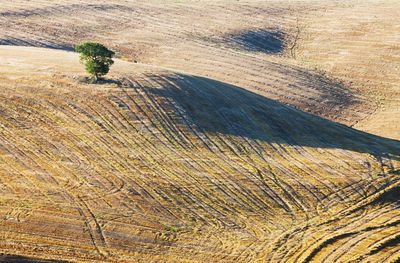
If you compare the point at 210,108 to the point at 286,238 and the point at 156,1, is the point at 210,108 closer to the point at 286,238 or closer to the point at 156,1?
the point at 286,238

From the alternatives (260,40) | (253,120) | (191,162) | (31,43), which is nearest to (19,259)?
(191,162)

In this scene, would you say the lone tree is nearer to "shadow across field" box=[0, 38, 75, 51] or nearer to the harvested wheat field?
the harvested wheat field

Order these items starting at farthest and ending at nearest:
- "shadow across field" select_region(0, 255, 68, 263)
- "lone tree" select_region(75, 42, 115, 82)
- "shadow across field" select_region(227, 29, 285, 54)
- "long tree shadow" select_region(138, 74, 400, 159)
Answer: "shadow across field" select_region(227, 29, 285, 54), "lone tree" select_region(75, 42, 115, 82), "long tree shadow" select_region(138, 74, 400, 159), "shadow across field" select_region(0, 255, 68, 263)

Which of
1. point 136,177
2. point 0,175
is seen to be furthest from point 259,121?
point 0,175

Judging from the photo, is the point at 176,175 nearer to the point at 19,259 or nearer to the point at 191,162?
the point at 191,162

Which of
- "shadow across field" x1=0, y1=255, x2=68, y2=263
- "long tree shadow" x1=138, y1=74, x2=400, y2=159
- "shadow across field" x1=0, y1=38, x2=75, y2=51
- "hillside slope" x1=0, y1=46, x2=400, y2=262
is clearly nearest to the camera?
"shadow across field" x1=0, y1=255, x2=68, y2=263

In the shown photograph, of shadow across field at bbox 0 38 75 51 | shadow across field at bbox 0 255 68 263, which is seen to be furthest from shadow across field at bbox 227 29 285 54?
shadow across field at bbox 0 255 68 263

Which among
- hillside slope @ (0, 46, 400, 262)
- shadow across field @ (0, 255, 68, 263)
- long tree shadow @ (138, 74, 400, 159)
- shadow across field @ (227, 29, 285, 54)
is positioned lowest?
shadow across field @ (0, 255, 68, 263)
